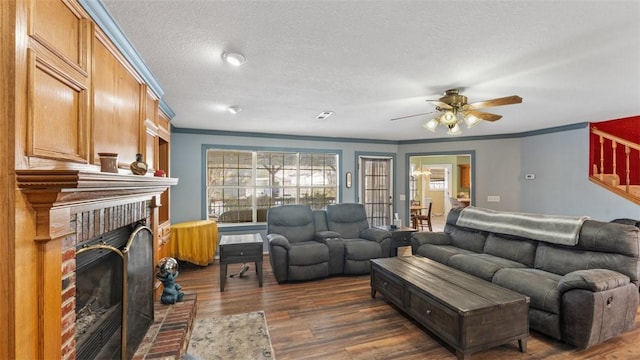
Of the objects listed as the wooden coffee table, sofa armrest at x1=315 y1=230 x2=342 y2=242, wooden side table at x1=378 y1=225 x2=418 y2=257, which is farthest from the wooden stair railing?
sofa armrest at x1=315 y1=230 x2=342 y2=242

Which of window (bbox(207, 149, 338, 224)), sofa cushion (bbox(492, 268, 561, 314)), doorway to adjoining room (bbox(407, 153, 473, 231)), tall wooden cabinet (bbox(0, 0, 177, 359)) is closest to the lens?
tall wooden cabinet (bbox(0, 0, 177, 359))

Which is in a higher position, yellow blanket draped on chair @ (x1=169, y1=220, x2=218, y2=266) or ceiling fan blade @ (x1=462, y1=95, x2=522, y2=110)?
ceiling fan blade @ (x1=462, y1=95, x2=522, y2=110)

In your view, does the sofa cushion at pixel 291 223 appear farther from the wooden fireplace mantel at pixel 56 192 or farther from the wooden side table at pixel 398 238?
the wooden fireplace mantel at pixel 56 192

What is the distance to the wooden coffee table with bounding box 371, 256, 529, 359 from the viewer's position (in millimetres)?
2090

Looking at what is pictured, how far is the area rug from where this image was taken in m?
2.26

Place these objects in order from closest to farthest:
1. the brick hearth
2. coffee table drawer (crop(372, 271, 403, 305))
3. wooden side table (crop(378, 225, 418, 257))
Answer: the brick hearth → coffee table drawer (crop(372, 271, 403, 305)) → wooden side table (crop(378, 225, 418, 257))

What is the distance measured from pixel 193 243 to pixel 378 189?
4099mm

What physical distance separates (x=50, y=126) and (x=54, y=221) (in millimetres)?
421

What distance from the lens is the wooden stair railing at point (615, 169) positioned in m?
4.14

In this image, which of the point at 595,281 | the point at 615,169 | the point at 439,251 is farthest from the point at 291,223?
the point at 615,169

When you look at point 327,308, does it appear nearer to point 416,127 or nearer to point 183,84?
point 183,84

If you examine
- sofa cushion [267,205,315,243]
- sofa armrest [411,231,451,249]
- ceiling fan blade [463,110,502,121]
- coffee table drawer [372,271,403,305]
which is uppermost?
ceiling fan blade [463,110,502,121]

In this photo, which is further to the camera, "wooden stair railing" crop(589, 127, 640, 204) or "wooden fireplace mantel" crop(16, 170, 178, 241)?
"wooden stair railing" crop(589, 127, 640, 204)

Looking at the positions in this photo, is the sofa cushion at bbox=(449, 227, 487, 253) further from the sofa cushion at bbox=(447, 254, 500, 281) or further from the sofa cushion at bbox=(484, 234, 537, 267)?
the sofa cushion at bbox=(447, 254, 500, 281)
